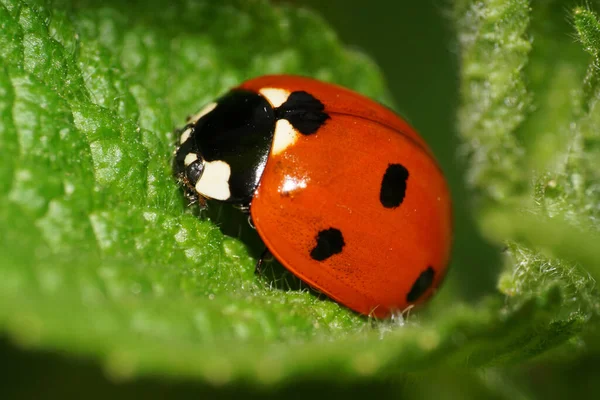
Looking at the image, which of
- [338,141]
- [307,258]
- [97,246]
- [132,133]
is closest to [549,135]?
[338,141]

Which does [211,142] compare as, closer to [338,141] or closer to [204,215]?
[204,215]

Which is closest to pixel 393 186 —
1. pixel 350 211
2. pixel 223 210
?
pixel 350 211

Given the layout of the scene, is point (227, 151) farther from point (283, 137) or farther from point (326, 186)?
point (326, 186)

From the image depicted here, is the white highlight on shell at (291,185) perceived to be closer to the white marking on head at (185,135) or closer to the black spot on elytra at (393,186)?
the black spot on elytra at (393,186)

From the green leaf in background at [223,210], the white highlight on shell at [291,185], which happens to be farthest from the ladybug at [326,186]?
the green leaf in background at [223,210]

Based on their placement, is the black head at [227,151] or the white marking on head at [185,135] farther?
the white marking on head at [185,135]

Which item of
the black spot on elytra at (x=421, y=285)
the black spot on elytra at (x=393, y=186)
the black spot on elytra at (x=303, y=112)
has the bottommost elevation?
the black spot on elytra at (x=421, y=285)

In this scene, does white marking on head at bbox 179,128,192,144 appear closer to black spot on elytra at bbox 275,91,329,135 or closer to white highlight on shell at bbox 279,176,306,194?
black spot on elytra at bbox 275,91,329,135
